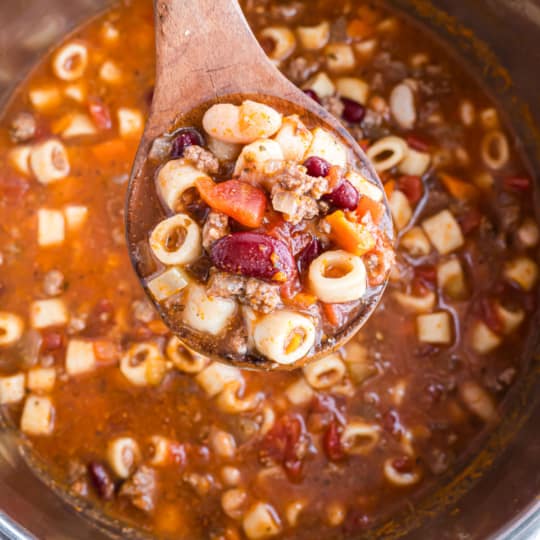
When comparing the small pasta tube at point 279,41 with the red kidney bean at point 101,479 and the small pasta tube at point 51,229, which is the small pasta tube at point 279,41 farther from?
the red kidney bean at point 101,479

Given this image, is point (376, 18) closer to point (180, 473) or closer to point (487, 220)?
point (487, 220)

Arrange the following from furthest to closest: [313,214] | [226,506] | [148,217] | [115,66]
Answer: [115,66]
[226,506]
[148,217]
[313,214]

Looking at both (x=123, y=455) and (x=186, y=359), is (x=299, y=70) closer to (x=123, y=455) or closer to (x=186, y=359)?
(x=186, y=359)

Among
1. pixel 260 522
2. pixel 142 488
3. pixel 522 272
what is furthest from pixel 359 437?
pixel 522 272

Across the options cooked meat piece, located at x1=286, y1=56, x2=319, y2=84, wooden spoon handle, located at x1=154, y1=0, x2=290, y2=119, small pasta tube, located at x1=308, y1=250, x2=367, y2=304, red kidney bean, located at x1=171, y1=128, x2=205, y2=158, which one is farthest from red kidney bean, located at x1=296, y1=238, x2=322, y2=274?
cooked meat piece, located at x1=286, y1=56, x2=319, y2=84

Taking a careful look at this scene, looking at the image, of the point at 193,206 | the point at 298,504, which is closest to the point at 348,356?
the point at 298,504
